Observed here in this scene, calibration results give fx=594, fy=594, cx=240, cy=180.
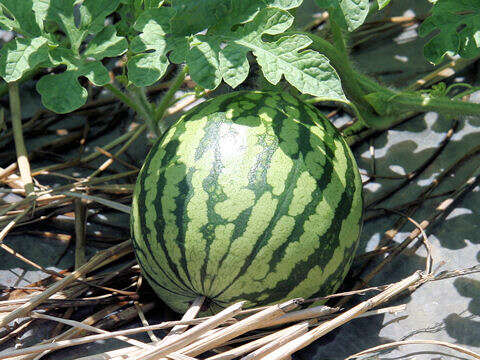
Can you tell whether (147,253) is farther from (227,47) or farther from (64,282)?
(227,47)

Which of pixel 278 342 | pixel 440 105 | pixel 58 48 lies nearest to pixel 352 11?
pixel 440 105

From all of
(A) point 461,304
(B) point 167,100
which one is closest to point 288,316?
(A) point 461,304

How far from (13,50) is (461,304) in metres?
1.81

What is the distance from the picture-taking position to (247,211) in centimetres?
189

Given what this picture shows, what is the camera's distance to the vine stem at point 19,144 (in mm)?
2557

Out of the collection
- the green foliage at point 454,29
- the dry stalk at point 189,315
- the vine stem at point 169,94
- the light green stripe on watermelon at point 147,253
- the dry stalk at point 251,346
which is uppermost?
the green foliage at point 454,29

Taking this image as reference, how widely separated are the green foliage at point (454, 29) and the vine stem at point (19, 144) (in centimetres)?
171

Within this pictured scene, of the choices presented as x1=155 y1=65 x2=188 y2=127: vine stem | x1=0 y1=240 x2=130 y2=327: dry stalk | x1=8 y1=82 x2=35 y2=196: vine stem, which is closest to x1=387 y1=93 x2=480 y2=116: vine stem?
x1=155 y1=65 x2=188 y2=127: vine stem

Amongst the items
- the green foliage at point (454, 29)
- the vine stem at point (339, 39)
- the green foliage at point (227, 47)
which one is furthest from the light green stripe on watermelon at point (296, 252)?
the vine stem at point (339, 39)

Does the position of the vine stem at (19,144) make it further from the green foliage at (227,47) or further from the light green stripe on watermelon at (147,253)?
the green foliage at (227,47)

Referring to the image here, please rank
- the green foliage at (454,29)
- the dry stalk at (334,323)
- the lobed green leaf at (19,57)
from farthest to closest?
the green foliage at (454,29), the lobed green leaf at (19,57), the dry stalk at (334,323)

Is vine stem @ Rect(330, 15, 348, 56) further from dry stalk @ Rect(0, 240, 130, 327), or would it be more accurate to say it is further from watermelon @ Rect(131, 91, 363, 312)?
dry stalk @ Rect(0, 240, 130, 327)

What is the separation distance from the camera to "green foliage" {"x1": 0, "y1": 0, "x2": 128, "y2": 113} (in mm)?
1977

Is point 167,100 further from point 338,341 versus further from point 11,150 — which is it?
point 338,341
